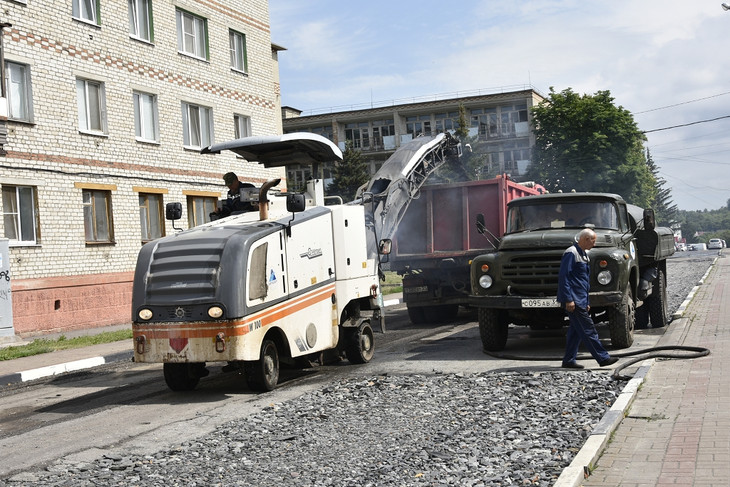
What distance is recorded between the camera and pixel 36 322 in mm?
20094

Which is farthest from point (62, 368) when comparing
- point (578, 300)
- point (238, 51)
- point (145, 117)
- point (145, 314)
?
point (238, 51)

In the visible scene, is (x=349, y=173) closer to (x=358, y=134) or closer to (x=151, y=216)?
(x=358, y=134)

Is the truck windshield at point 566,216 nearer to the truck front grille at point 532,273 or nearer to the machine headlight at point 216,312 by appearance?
the truck front grille at point 532,273

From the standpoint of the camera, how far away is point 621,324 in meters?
11.4

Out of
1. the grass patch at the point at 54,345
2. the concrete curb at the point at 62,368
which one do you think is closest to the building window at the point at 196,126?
the grass patch at the point at 54,345

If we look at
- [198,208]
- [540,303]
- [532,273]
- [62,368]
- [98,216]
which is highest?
[198,208]

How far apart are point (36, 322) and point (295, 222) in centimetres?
1229

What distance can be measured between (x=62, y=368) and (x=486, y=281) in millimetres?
6980

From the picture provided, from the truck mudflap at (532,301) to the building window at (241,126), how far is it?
19.3 metres

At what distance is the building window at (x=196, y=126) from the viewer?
2683cm

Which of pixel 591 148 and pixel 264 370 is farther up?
pixel 591 148

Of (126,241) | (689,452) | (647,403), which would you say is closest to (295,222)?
(647,403)

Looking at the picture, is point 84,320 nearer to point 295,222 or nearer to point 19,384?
point 19,384

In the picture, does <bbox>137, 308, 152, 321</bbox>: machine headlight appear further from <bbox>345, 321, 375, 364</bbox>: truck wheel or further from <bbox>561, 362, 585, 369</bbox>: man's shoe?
<bbox>561, 362, 585, 369</bbox>: man's shoe
